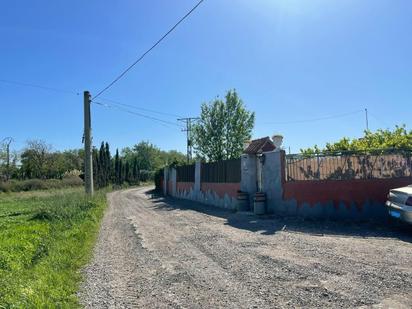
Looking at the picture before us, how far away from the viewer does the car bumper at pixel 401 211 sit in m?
9.67

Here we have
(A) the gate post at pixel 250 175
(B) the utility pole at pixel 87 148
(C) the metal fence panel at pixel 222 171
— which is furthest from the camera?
(B) the utility pole at pixel 87 148

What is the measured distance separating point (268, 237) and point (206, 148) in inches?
1545

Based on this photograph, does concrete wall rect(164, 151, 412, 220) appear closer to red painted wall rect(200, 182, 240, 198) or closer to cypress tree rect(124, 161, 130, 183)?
red painted wall rect(200, 182, 240, 198)

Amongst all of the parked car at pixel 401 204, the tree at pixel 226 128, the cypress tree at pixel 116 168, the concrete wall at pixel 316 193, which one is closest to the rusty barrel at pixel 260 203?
the concrete wall at pixel 316 193

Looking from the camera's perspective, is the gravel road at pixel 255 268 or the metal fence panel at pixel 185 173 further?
the metal fence panel at pixel 185 173

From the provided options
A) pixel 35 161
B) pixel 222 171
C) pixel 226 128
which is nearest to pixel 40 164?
pixel 35 161

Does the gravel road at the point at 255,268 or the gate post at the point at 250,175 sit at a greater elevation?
the gate post at the point at 250,175

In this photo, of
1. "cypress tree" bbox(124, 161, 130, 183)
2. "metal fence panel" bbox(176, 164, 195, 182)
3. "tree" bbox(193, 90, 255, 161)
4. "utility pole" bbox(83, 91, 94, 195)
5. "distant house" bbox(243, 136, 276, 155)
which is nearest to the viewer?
"distant house" bbox(243, 136, 276, 155)

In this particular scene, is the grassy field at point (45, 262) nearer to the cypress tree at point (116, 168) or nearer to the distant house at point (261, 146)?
the distant house at point (261, 146)

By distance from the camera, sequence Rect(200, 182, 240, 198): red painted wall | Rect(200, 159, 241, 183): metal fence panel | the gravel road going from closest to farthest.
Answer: the gravel road → Rect(200, 182, 240, 198): red painted wall → Rect(200, 159, 241, 183): metal fence panel

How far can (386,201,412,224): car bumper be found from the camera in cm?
967

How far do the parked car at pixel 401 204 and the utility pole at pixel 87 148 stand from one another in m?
19.1

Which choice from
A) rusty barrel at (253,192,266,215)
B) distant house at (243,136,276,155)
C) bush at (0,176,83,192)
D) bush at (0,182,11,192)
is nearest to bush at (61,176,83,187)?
bush at (0,176,83,192)

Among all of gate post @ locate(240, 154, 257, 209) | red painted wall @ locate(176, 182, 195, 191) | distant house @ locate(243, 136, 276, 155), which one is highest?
distant house @ locate(243, 136, 276, 155)
